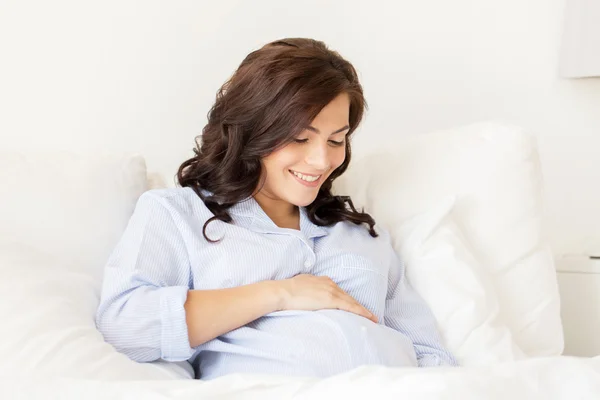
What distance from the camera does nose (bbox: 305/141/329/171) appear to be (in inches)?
52.7

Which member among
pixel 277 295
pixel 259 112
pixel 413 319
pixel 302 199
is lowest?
pixel 413 319

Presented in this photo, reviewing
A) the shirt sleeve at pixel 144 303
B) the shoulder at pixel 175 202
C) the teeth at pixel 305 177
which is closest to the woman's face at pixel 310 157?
the teeth at pixel 305 177

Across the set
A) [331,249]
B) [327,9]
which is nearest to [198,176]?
[331,249]

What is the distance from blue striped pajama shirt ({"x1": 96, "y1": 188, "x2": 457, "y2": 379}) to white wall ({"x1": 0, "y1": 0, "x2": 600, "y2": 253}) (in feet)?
1.57

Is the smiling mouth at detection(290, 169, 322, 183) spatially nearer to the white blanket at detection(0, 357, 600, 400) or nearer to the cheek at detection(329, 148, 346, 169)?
the cheek at detection(329, 148, 346, 169)

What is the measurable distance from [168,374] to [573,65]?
1405 mm

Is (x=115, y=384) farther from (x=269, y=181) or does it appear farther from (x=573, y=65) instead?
(x=573, y=65)

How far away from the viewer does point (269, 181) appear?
1.42 metres

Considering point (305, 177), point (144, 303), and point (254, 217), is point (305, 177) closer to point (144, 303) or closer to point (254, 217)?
point (254, 217)

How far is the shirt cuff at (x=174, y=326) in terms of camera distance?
1168 millimetres

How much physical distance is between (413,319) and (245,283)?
0.34 m

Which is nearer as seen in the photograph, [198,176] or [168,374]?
[168,374]

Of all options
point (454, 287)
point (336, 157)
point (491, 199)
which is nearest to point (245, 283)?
point (336, 157)

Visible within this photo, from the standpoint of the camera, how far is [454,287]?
1.46m
